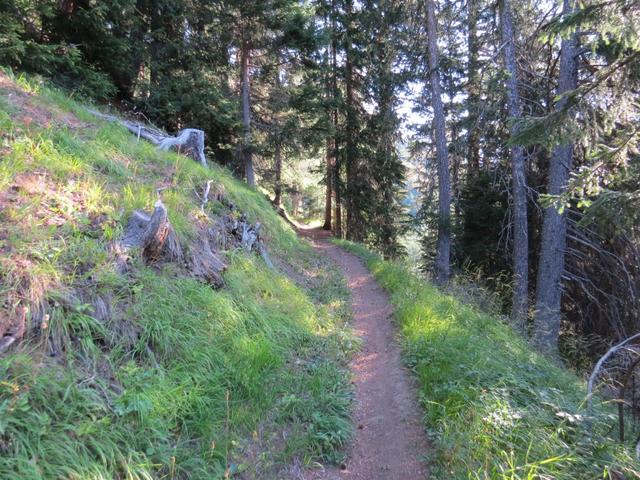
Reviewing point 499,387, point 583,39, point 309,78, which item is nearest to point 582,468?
point 499,387

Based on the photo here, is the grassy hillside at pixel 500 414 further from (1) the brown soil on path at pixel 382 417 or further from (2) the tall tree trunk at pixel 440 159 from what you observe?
(2) the tall tree trunk at pixel 440 159

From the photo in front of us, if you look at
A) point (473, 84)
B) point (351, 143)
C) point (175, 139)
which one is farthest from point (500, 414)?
point (351, 143)

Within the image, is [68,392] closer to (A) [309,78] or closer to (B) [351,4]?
(A) [309,78]

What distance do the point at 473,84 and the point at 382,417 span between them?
11.2 metres

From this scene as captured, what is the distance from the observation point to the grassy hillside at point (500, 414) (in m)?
2.39

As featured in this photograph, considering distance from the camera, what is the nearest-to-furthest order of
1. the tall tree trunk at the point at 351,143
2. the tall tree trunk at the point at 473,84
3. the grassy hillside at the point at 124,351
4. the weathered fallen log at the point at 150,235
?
the grassy hillside at the point at 124,351 < the weathered fallen log at the point at 150,235 < the tall tree trunk at the point at 473,84 < the tall tree trunk at the point at 351,143

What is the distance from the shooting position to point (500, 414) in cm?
286

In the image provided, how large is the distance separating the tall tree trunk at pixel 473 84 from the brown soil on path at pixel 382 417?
6759 mm

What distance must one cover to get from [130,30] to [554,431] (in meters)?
12.9

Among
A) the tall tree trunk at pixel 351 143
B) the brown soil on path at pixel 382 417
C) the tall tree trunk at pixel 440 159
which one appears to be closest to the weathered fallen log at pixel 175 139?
the brown soil on path at pixel 382 417

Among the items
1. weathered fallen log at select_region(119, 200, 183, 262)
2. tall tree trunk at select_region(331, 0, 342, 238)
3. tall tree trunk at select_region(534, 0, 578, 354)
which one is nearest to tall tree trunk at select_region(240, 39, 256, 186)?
tall tree trunk at select_region(331, 0, 342, 238)

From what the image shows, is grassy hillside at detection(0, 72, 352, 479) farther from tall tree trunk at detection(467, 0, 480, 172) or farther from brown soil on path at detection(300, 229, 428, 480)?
tall tree trunk at detection(467, 0, 480, 172)

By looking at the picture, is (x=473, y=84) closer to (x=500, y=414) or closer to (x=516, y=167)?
(x=516, y=167)

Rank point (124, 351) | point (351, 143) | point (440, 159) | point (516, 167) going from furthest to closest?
point (351, 143)
point (440, 159)
point (516, 167)
point (124, 351)
